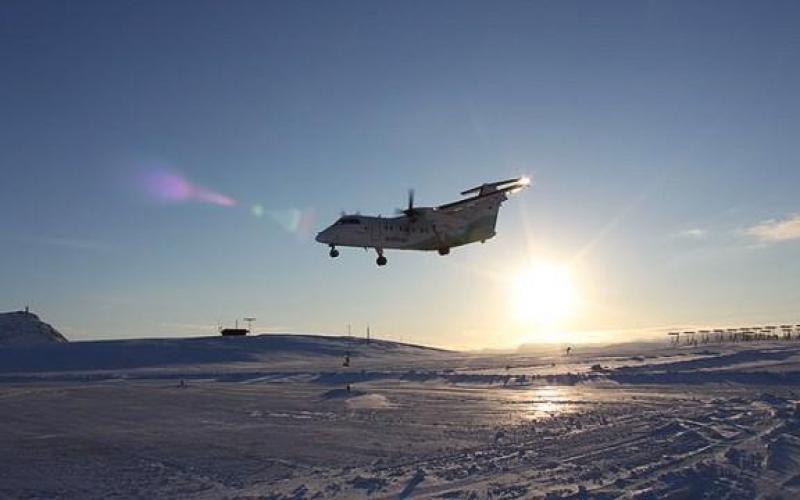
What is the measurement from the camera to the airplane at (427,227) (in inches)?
1751

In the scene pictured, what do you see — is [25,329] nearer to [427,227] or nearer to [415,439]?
[427,227]

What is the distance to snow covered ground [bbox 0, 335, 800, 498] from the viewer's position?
551 inches

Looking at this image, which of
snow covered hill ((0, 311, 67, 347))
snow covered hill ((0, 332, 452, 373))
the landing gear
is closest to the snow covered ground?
the landing gear

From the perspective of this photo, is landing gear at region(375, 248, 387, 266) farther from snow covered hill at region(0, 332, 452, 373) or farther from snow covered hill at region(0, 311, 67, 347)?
snow covered hill at region(0, 311, 67, 347)

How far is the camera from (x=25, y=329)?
527 ft

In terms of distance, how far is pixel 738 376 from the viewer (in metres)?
39.2

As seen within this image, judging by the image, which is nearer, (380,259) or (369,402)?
(369,402)

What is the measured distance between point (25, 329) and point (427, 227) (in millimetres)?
142308

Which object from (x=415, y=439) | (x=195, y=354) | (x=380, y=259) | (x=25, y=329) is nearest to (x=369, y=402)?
(x=415, y=439)

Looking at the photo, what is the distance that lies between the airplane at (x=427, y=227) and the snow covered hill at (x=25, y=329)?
419 feet

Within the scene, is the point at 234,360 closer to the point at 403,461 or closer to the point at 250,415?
the point at 250,415

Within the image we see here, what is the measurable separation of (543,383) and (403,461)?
2479 centimetres

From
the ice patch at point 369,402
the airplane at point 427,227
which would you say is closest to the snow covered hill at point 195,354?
the airplane at point 427,227

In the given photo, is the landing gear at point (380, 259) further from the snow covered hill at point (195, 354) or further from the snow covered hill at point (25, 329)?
the snow covered hill at point (25, 329)
